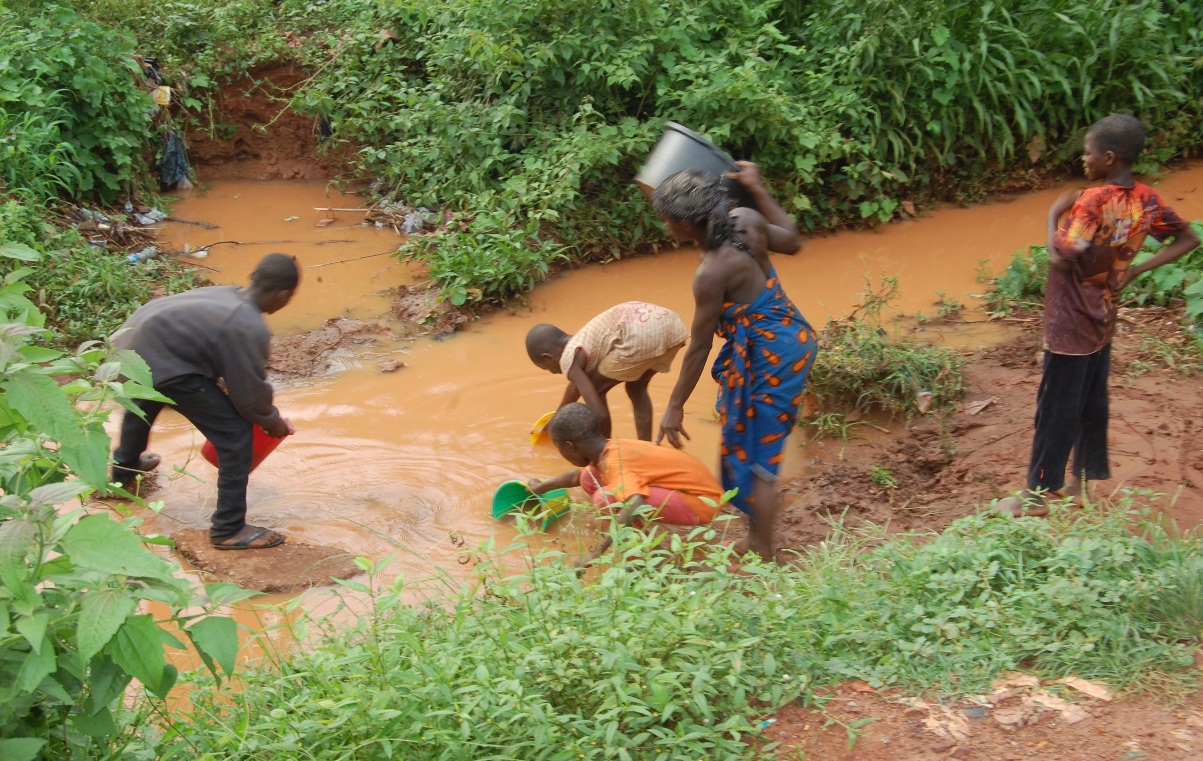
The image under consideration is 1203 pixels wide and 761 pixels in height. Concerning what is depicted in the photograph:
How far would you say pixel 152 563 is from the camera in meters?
1.88

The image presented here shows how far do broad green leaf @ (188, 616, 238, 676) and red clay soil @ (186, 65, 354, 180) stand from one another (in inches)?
264

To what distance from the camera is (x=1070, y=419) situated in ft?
12.0

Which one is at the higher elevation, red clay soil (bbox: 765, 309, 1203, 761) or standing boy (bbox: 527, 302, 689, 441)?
standing boy (bbox: 527, 302, 689, 441)

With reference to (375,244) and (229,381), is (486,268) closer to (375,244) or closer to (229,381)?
(375,244)

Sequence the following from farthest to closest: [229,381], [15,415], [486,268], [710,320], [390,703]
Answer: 1. [486,268]
2. [229,381]
3. [710,320]
4. [390,703]
5. [15,415]

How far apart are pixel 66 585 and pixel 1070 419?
3289 mm

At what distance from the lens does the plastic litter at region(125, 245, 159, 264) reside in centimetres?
648

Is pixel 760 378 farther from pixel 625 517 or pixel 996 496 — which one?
pixel 996 496

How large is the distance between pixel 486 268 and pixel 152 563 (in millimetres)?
4375

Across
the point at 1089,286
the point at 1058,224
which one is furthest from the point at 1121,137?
the point at 1089,286

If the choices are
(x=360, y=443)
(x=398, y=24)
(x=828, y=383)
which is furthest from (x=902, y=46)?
(x=360, y=443)

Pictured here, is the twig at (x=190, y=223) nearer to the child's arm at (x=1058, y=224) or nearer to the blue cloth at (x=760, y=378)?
the blue cloth at (x=760, y=378)

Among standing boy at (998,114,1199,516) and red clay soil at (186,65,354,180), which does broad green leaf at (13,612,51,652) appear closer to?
standing boy at (998,114,1199,516)

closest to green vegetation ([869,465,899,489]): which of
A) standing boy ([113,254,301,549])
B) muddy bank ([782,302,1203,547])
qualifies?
muddy bank ([782,302,1203,547])
